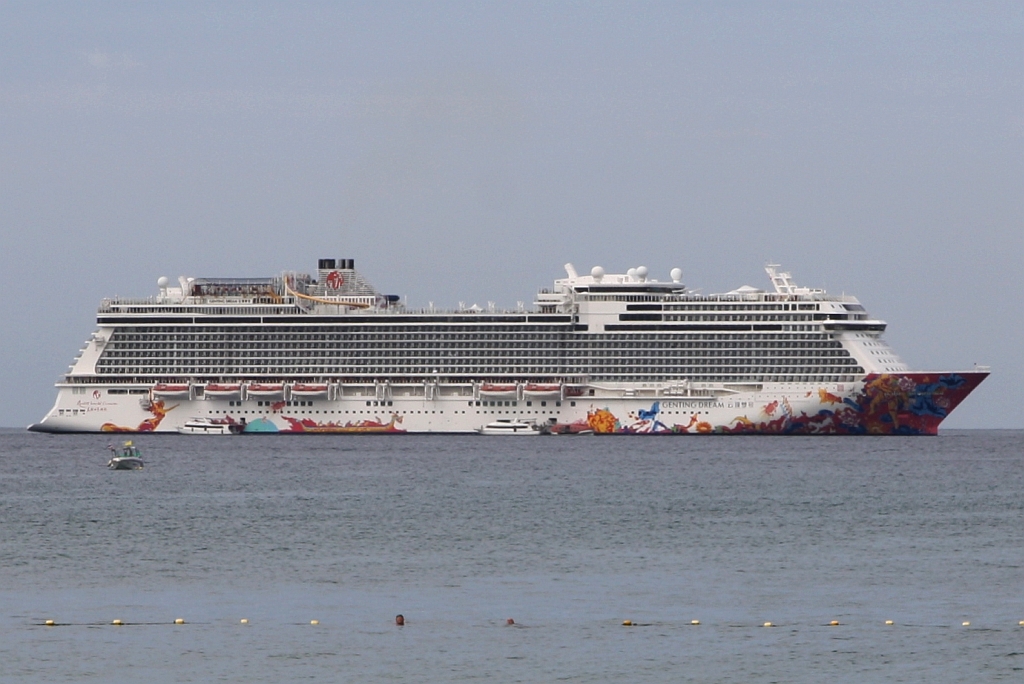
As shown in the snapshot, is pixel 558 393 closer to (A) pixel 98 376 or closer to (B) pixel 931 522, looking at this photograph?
(A) pixel 98 376

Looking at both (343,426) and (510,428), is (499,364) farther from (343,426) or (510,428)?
(343,426)

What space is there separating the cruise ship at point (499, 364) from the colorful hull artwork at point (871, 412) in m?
0.08

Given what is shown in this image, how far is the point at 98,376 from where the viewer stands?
345 ft

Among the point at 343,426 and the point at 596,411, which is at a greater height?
the point at 596,411

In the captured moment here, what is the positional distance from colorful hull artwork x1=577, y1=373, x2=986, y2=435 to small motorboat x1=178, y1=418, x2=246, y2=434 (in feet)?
74.5

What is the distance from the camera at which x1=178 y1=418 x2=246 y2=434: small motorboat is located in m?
102

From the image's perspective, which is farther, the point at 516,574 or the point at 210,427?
the point at 210,427

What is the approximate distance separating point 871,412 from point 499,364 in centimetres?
1970

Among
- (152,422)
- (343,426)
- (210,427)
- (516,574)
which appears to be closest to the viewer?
(516,574)

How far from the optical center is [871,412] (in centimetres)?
9381

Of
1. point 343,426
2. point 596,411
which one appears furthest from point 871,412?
point 343,426

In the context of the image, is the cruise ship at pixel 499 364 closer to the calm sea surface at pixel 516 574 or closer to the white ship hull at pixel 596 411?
the white ship hull at pixel 596 411

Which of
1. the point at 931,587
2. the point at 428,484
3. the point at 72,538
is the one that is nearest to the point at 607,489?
the point at 428,484

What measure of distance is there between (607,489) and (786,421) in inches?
1363
